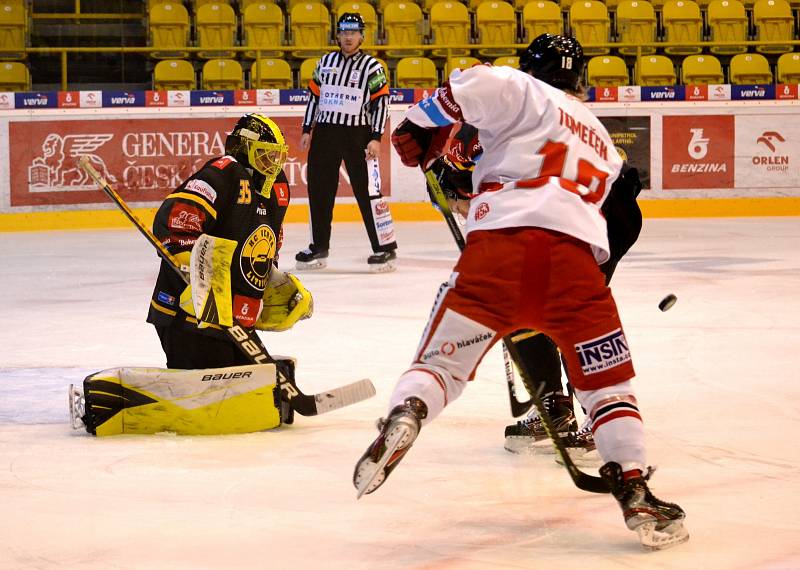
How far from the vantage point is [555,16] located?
45.6 ft

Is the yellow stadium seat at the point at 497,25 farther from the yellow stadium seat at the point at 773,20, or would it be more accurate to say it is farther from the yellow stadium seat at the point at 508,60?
the yellow stadium seat at the point at 773,20

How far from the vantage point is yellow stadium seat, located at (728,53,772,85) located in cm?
1348

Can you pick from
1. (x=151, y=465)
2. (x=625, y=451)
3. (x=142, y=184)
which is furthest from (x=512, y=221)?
(x=142, y=184)

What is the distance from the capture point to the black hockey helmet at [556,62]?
3033mm

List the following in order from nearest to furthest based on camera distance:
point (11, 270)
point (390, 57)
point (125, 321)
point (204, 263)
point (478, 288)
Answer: point (478, 288), point (204, 263), point (125, 321), point (11, 270), point (390, 57)

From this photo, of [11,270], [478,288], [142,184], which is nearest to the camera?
[478,288]

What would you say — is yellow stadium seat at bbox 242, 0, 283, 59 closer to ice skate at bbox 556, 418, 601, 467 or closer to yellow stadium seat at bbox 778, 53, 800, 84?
yellow stadium seat at bbox 778, 53, 800, 84

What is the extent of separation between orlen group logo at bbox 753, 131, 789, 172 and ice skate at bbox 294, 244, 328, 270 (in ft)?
18.3

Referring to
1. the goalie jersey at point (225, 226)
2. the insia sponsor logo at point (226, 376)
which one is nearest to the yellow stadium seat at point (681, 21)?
the goalie jersey at point (225, 226)

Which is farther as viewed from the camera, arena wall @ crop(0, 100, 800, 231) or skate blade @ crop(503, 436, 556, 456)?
arena wall @ crop(0, 100, 800, 231)

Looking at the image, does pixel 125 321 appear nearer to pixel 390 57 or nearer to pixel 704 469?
pixel 704 469

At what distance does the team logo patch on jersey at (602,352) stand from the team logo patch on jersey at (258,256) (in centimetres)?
149

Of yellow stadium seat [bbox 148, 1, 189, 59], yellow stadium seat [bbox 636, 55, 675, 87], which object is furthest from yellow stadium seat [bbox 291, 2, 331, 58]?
yellow stadium seat [bbox 636, 55, 675, 87]

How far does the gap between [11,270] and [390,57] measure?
635 cm
